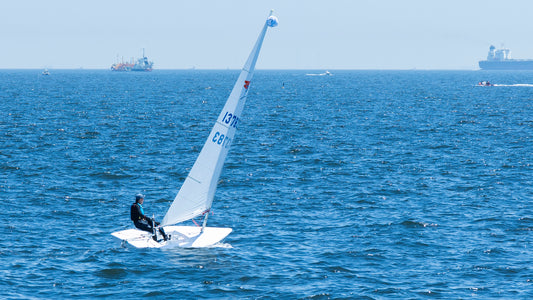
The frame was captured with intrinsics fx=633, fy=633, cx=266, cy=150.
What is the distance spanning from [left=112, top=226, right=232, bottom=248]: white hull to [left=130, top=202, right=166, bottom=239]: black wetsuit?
0.60 meters

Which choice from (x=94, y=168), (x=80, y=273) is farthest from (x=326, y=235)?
(x=94, y=168)

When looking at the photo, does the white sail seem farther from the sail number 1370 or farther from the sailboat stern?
the sailboat stern

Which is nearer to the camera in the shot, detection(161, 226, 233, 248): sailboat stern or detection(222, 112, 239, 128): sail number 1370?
detection(222, 112, 239, 128): sail number 1370

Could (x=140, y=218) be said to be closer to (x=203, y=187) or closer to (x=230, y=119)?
(x=203, y=187)

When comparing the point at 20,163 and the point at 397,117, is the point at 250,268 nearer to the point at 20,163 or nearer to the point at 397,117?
the point at 20,163

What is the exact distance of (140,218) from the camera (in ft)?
88.0

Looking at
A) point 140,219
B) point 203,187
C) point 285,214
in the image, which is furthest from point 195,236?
point 285,214

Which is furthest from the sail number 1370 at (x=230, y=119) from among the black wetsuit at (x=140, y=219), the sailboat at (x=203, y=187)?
the black wetsuit at (x=140, y=219)

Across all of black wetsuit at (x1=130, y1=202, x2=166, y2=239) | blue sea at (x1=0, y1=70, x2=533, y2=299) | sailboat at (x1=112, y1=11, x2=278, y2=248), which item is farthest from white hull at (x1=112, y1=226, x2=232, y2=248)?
black wetsuit at (x1=130, y1=202, x2=166, y2=239)

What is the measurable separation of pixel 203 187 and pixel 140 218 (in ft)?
9.70

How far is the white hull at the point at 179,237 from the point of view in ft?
89.2

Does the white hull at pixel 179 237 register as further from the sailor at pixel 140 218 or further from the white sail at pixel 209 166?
the white sail at pixel 209 166

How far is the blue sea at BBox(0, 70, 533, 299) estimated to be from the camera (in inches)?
938

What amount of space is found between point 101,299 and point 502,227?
2011 cm
